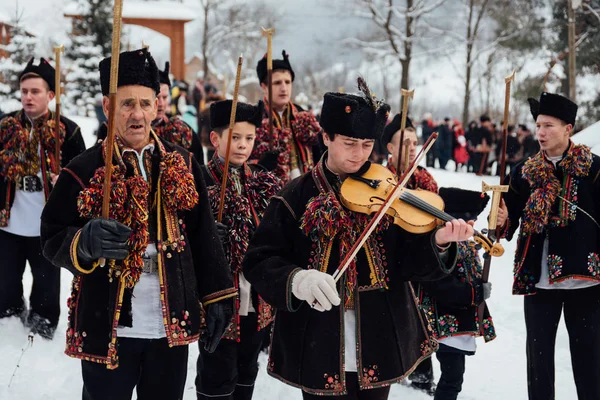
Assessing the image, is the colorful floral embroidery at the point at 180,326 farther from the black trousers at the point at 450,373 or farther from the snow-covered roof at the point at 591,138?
the snow-covered roof at the point at 591,138

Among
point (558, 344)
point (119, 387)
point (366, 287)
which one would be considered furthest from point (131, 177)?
point (558, 344)

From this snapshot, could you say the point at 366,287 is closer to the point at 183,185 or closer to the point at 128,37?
the point at 183,185

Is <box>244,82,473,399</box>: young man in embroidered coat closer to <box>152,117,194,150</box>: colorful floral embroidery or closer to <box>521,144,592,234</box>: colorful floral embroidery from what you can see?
<box>521,144,592,234</box>: colorful floral embroidery

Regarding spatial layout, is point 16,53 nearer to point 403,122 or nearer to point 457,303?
point 403,122

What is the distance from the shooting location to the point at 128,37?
3575 cm

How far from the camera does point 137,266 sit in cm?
298

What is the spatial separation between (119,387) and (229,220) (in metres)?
1.40

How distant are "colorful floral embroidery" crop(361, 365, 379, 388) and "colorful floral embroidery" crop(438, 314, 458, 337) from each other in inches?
66.4

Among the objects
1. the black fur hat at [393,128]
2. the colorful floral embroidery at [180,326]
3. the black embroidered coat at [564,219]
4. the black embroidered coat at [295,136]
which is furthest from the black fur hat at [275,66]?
the colorful floral embroidery at [180,326]

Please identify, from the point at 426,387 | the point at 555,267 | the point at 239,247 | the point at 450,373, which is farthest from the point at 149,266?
the point at 426,387

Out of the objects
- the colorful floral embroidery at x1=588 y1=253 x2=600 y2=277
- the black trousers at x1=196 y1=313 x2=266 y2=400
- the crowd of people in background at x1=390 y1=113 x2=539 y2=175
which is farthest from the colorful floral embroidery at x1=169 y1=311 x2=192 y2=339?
the crowd of people in background at x1=390 y1=113 x2=539 y2=175

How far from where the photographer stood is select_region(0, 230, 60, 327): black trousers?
5656 mm

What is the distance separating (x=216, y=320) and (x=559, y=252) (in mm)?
2279

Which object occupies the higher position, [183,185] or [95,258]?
[183,185]
